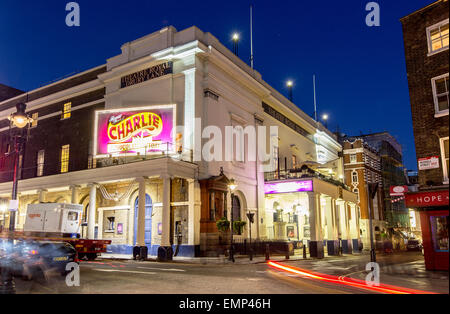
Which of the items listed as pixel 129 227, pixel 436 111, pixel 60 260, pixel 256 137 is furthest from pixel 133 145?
pixel 436 111

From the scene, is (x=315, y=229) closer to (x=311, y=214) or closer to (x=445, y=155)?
(x=311, y=214)

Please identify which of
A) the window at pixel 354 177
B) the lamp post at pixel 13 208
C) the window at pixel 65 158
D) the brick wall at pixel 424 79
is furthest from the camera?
the window at pixel 354 177

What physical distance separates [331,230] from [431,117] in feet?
63.9

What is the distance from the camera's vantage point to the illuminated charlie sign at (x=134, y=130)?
1091 inches

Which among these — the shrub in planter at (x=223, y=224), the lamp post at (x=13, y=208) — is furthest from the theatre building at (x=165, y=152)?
the lamp post at (x=13, y=208)

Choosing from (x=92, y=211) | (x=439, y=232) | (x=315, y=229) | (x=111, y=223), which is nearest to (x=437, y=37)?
(x=439, y=232)

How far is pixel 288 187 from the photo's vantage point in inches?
1289

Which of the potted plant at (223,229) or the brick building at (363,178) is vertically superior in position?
the brick building at (363,178)

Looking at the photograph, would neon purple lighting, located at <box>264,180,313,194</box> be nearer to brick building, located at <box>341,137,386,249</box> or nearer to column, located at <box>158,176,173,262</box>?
column, located at <box>158,176,173,262</box>

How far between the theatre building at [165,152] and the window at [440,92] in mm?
13449

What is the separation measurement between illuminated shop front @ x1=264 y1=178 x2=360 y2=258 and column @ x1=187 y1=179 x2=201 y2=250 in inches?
377

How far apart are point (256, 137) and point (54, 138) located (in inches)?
749

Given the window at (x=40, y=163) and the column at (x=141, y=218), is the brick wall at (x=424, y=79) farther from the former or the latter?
the window at (x=40, y=163)

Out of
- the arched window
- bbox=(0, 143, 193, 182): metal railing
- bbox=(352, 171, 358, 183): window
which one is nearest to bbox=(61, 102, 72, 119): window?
bbox=(0, 143, 193, 182): metal railing
